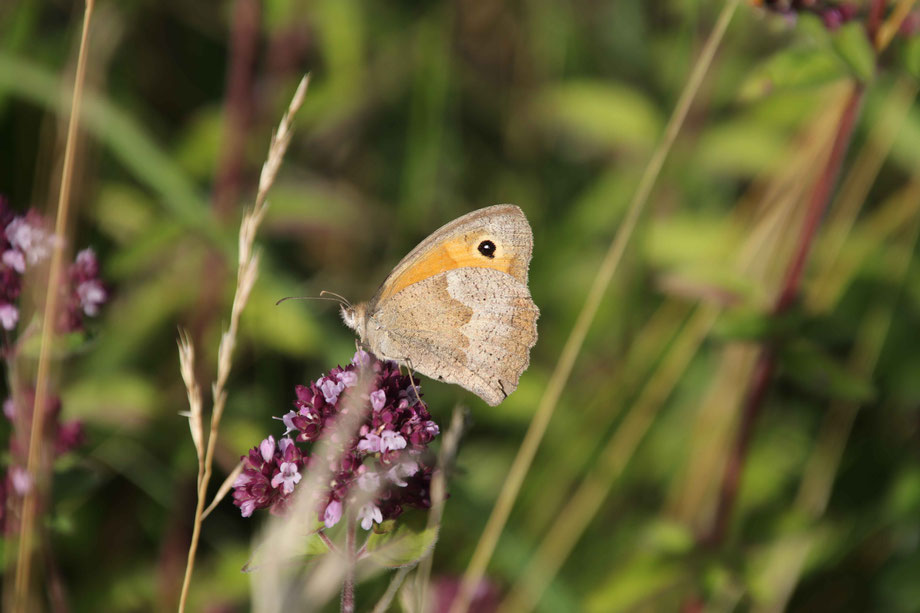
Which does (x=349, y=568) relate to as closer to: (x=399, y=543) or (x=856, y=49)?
(x=399, y=543)

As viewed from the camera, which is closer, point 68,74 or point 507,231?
point 507,231

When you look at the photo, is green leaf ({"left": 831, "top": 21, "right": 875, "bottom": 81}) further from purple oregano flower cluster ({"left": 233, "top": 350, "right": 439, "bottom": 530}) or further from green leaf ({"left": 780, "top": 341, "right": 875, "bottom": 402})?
purple oregano flower cluster ({"left": 233, "top": 350, "right": 439, "bottom": 530})

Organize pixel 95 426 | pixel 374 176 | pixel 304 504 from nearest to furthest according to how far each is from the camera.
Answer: pixel 304 504, pixel 95 426, pixel 374 176

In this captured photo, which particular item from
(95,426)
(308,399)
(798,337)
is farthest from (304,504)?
(95,426)

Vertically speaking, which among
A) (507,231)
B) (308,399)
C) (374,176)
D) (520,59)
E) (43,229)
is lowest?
(308,399)

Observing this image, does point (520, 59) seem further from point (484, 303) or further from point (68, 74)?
point (484, 303)

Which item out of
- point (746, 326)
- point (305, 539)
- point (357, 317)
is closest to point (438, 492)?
point (305, 539)
